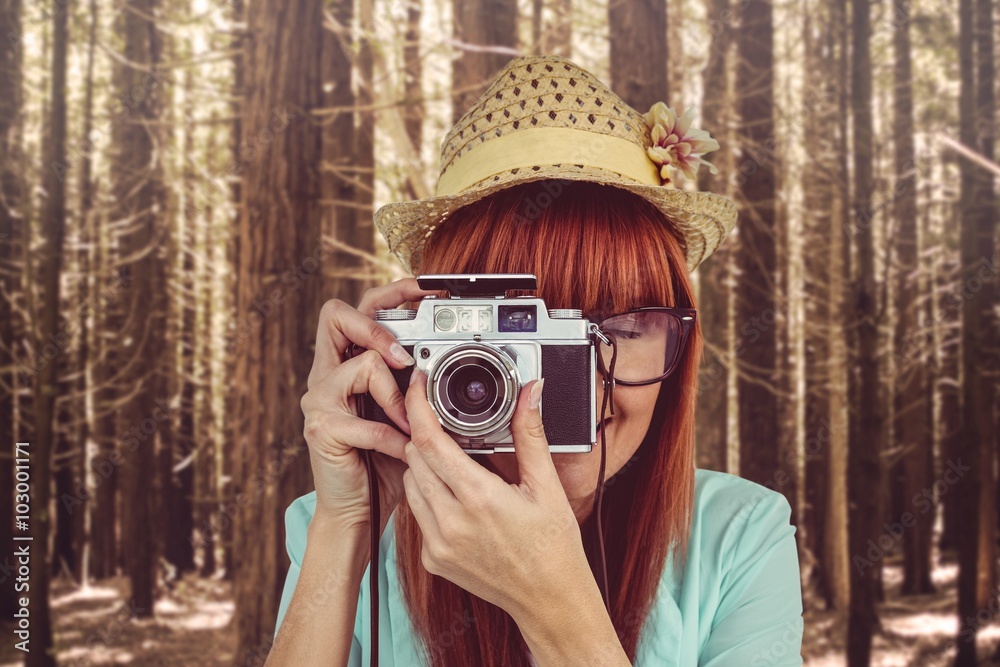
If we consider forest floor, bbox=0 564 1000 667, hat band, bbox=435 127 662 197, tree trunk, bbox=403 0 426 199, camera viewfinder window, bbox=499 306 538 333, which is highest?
tree trunk, bbox=403 0 426 199

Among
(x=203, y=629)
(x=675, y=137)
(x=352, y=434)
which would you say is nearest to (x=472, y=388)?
(x=352, y=434)

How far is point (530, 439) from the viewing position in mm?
970

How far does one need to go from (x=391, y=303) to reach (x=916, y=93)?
3.89 meters

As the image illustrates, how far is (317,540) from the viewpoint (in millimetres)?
1180

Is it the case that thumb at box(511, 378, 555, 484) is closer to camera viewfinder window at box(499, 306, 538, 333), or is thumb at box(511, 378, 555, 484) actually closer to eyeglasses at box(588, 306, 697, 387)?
camera viewfinder window at box(499, 306, 538, 333)

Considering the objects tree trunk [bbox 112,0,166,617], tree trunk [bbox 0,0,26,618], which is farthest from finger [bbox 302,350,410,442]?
tree trunk [bbox 0,0,26,618]

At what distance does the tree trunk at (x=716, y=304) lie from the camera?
391 centimetres

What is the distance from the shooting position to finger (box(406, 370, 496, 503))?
0.95 meters

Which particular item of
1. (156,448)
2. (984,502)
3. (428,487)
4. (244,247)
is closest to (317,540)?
(428,487)

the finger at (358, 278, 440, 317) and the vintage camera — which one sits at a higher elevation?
the finger at (358, 278, 440, 317)

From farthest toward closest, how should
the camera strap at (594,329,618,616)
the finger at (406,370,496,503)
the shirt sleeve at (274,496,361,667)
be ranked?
the shirt sleeve at (274,496,361,667) < the camera strap at (594,329,618,616) < the finger at (406,370,496,503)

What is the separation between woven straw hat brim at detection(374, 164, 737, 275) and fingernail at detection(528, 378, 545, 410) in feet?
1.31

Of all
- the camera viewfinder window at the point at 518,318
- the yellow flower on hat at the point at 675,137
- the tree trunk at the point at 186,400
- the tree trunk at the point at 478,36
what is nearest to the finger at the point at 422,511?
the camera viewfinder window at the point at 518,318

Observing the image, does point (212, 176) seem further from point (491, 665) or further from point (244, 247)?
point (491, 665)
